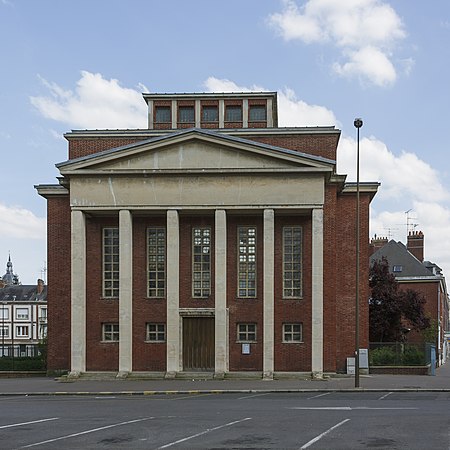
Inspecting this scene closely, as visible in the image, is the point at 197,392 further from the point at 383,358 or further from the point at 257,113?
the point at 257,113

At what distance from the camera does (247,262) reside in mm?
39688

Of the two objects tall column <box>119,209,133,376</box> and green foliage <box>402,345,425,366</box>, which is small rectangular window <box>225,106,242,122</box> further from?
green foliage <box>402,345,425,366</box>

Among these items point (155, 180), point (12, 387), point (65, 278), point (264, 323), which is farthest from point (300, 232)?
point (12, 387)

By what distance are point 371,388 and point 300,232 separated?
10.4m

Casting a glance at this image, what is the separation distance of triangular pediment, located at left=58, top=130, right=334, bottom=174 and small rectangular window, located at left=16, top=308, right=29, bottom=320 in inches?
3120

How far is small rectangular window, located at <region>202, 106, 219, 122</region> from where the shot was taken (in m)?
46.6

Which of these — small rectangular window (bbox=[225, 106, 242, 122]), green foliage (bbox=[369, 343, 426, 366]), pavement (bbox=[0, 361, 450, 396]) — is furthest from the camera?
small rectangular window (bbox=[225, 106, 242, 122])

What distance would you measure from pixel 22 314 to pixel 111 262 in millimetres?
77558

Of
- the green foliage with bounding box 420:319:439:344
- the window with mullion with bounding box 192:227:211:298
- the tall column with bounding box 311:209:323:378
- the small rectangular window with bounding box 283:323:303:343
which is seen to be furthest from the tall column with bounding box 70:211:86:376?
the green foliage with bounding box 420:319:439:344

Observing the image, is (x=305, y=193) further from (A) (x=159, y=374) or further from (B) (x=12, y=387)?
(B) (x=12, y=387)

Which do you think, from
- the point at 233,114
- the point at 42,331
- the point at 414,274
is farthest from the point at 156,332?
the point at 42,331

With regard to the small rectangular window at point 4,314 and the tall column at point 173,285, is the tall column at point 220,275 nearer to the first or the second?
the tall column at point 173,285

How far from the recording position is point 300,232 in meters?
39.4

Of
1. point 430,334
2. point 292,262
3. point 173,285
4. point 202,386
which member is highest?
point 292,262
